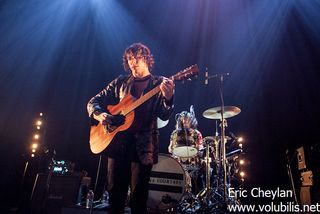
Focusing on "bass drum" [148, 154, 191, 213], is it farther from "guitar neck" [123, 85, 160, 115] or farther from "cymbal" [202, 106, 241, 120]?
"guitar neck" [123, 85, 160, 115]

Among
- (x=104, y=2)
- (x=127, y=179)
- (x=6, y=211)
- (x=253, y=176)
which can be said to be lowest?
(x=6, y=211)

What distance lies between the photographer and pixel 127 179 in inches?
79.4

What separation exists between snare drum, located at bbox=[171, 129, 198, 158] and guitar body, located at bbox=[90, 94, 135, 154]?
240cm

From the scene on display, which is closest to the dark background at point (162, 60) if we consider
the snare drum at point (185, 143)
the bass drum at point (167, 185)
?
the snare drum at point (185, 143)

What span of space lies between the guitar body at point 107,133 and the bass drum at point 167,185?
5.80ft

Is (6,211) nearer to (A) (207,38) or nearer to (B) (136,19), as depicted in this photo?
(B) (136,19)

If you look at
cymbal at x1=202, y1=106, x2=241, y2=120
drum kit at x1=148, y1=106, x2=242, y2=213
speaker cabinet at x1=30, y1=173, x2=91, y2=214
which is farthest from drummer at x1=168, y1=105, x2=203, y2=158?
speaker cabinet at x1=30, y1=173, x2=91, y2=214

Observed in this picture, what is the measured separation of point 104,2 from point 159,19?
141 cm

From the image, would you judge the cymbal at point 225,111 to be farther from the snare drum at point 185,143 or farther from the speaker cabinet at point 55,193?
the speaker cabinet at point 55,193

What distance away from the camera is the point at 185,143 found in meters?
4.65

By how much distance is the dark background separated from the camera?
5930mm

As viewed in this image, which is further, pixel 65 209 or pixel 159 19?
pixel 159 19

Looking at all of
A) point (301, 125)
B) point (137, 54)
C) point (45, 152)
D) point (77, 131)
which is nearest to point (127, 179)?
point (137, 54)

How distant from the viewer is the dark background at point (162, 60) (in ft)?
19.5
